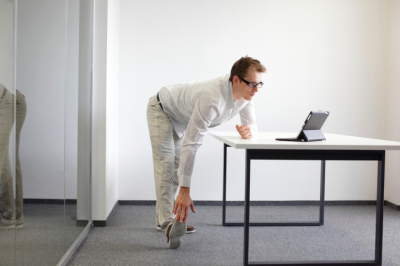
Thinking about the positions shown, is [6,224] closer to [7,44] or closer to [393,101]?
[7,44]

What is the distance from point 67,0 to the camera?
2307 millimetres

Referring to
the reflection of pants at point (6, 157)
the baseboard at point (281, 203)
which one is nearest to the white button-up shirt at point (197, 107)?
the reflection of pants at point (6, 157)

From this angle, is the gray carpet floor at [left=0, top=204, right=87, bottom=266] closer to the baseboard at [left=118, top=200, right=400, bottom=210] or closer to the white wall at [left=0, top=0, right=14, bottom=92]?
the white wall at [left=0, top=0, right=14, bottom=92]

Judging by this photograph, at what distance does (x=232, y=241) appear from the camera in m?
2.84

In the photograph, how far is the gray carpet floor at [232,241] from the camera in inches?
98.1

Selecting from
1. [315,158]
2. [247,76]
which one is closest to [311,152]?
[315,158]

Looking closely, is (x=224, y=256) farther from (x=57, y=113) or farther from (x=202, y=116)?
(x=57, y=113)

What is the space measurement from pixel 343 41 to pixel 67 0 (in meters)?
2.78

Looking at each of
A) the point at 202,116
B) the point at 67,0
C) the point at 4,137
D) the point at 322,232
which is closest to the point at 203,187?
the point at 322,232

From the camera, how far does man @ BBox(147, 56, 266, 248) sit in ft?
7.11

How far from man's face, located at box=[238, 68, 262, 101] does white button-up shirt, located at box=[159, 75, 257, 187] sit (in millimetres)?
75

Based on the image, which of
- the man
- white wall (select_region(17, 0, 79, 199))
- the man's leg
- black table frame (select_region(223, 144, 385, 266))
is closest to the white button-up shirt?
the man

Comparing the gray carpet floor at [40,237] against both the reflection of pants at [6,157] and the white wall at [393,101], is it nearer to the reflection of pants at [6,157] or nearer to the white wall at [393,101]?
the reflection of pants at [6,157]

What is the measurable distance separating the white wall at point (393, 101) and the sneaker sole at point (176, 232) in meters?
2.40
